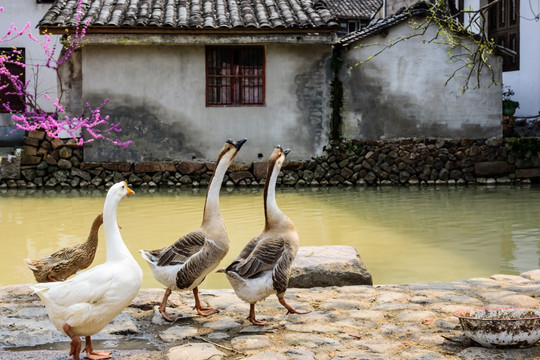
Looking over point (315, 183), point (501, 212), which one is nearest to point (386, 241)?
point (501, 212)

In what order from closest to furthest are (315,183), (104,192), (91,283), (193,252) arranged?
(91,283), (193,252), (104,192), (315,183)

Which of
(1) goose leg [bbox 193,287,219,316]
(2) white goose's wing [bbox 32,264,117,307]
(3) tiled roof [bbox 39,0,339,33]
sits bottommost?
(1) goose leg [bbox 193,287,219,316]

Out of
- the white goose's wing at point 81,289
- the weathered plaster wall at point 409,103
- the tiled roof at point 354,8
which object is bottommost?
the white goose's wing at point 81,289

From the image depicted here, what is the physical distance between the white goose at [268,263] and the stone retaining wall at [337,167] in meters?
11.3

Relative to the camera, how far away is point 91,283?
4082mm

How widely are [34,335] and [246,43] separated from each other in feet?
40.8

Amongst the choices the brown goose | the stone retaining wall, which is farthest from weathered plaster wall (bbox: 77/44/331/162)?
the brown goose

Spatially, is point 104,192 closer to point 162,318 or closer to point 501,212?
point 501,212

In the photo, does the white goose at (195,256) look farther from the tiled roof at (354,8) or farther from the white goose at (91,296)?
the tiled roof at (354,8)

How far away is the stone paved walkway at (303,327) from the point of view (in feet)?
14.0

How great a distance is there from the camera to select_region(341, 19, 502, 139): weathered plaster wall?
17234 mm

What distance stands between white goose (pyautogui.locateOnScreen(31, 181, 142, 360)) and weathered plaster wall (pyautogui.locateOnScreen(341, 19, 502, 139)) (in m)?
13.5

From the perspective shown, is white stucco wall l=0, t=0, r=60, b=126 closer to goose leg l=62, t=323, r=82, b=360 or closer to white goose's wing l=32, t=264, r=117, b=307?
white goose's wing l=32, t=264, r=117, b=307

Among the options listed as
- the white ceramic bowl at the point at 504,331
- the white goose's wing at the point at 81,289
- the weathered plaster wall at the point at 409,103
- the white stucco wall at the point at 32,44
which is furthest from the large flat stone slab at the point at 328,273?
the white stucco wall at the point at 32,44
